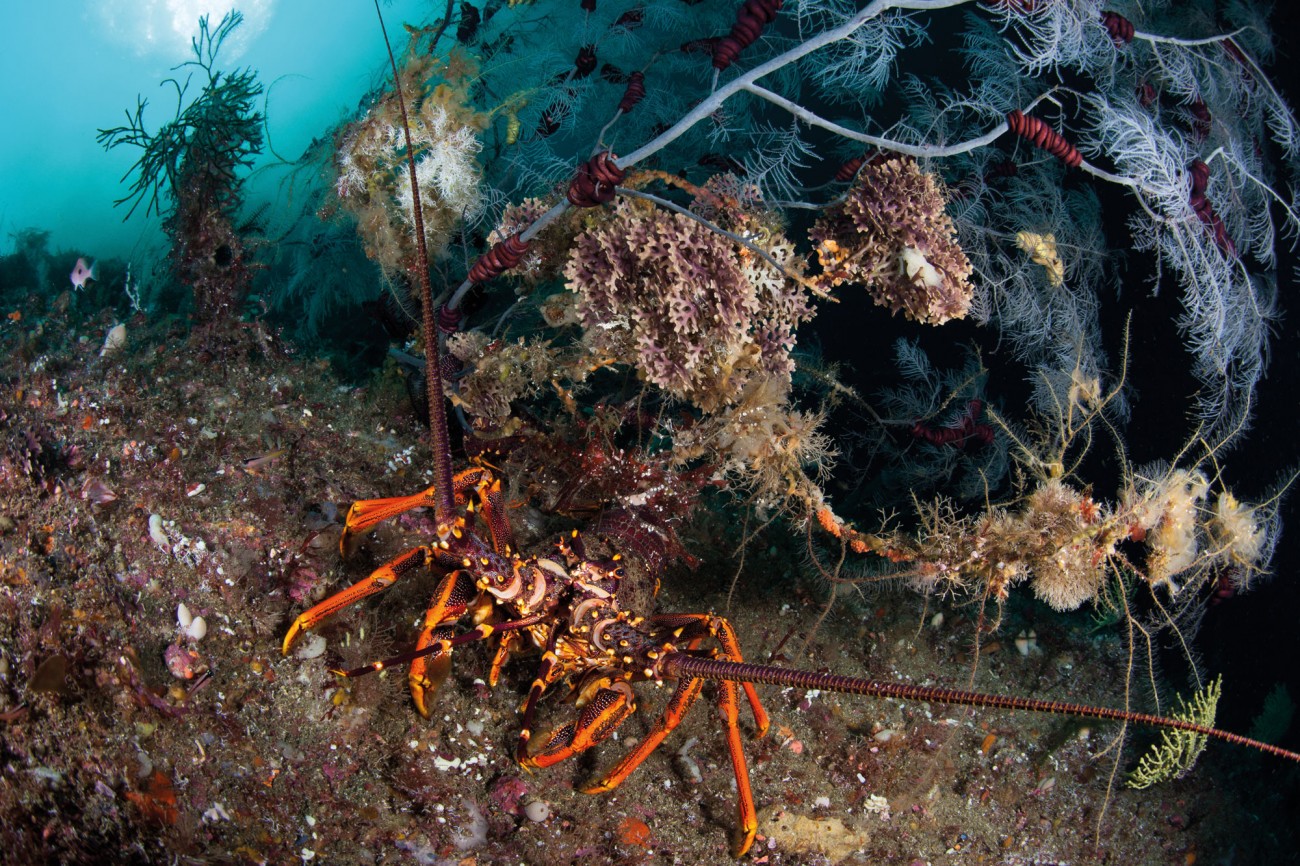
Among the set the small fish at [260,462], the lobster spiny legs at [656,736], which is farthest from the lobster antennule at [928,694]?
the small fish at [260,462]

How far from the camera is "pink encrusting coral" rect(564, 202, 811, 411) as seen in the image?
2822 millimetres

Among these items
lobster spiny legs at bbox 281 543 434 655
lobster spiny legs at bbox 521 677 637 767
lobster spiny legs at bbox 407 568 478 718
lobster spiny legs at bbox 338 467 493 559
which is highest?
lobster spiny legs at bbox 338 467 493 559

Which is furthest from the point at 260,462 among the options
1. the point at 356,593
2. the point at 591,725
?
the point at 591,725

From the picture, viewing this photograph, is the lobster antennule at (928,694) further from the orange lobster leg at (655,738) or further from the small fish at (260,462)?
the small fish at (260,462)

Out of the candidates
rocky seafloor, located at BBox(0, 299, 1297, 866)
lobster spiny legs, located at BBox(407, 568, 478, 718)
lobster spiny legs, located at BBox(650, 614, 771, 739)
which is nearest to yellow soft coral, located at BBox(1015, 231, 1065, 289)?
rocky seafloor, located at BBox(0, 299, 1297, 866)

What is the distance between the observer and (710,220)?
10.3ft

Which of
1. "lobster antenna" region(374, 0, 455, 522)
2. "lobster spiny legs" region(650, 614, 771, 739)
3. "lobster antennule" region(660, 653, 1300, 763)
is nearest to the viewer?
"lobster antennule" region(660, 653, 1300, 763)

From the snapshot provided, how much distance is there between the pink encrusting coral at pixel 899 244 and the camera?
2.97 m

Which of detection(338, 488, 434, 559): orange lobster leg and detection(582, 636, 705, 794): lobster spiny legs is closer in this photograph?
detection(582, 636, 705, 794): lobster spiny legs

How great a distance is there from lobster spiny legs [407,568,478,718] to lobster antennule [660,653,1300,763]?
116cm

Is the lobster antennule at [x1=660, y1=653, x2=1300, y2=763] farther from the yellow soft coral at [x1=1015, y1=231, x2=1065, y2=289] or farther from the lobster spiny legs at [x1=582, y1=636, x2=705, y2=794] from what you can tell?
the yellow soft coral at [x1=1015, y1=231, x2=1065, y2=289]

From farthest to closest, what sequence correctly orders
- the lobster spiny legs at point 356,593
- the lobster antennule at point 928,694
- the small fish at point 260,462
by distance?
1. the small fish at point 260,462
2. the lobster spiny legs at point 356,593
3. the lobster antennule at point 928,694

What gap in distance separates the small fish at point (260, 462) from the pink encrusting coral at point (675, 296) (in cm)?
200

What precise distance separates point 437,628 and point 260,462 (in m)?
1.49
